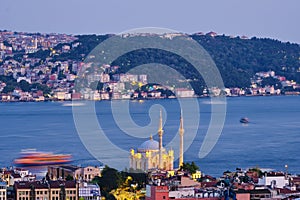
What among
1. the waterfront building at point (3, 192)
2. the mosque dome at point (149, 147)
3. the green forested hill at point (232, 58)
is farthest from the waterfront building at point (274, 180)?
the green forested hill at point (232, 58)

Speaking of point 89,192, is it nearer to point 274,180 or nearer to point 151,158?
point 274,180

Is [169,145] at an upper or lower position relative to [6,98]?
lower

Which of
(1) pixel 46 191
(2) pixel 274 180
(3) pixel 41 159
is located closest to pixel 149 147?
(2) pixel 274 180

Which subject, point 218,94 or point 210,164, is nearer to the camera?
point 210,164

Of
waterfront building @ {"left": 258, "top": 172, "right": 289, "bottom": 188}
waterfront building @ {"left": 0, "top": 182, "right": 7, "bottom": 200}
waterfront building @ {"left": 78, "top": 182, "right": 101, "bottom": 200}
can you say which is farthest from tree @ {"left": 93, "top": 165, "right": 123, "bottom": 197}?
waterfront building @ {"left": 258, "top": 172, "right": 289, "bottom": 188}

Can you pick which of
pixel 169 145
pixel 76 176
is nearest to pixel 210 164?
pixel 169 145

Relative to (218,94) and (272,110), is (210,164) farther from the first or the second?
(218,94)

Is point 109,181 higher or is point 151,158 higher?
point 151,158
